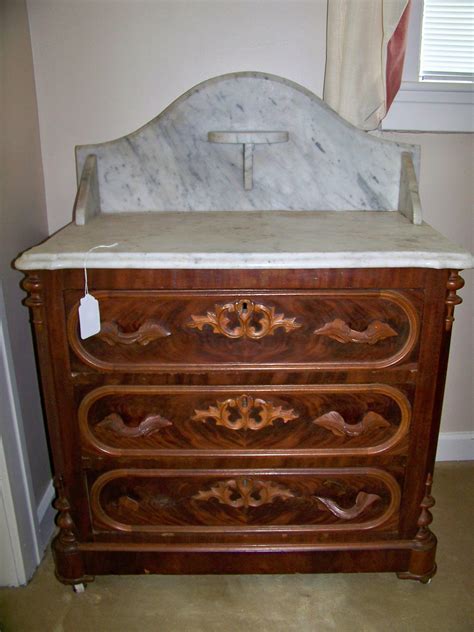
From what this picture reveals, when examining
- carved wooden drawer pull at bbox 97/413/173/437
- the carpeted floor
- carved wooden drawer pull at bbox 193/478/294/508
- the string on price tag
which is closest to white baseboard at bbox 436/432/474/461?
the carpeted floor

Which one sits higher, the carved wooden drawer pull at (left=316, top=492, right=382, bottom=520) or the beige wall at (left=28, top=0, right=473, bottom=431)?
the beige wall at (left=28, top=0, right=473, bottom=431)

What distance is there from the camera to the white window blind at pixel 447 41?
154 cm

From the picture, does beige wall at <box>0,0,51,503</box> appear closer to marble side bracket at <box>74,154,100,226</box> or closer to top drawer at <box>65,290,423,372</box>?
marble side bracket at <box>74,154,100,226</box>

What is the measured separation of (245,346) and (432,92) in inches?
38.4

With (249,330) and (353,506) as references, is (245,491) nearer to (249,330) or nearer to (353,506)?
(353,506)

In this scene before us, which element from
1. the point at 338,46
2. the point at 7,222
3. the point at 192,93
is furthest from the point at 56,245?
the point at 338,46

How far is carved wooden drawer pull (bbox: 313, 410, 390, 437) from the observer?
1200 millimetres

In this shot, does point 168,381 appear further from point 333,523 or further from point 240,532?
point 333,523

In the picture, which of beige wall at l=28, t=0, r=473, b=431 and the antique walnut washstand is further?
beige wall at l=28, t=0, r=473, b=431

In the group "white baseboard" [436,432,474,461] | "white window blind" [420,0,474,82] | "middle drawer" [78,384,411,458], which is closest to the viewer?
"middle drawer" [78,384,411,458]

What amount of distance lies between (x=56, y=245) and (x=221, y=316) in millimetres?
371

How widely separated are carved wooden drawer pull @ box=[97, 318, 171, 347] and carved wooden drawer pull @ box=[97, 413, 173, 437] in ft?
0.62

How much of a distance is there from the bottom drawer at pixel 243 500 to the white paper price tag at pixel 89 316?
362 millimetres

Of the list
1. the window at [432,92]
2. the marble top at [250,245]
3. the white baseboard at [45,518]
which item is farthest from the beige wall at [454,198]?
the white baseboard at [45,518]
